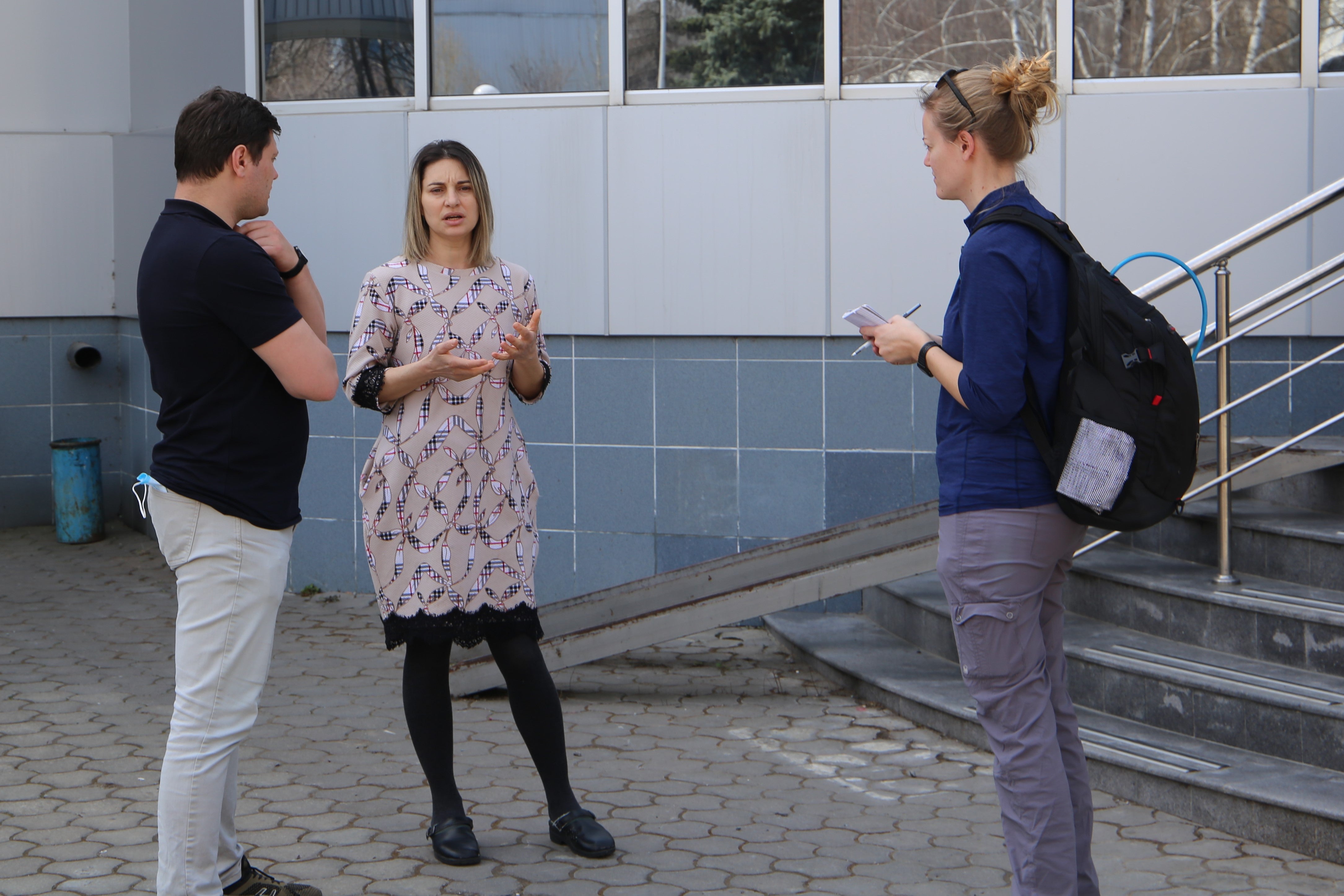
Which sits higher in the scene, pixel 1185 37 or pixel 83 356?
pixel 1185 37

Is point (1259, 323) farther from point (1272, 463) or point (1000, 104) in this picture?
point (1000, 104)

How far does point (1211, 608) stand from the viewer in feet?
14.9

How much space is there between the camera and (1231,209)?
5.78 meters

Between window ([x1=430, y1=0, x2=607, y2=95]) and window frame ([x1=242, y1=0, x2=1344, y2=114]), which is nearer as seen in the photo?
window frame ([x1=242, y1=0, x2=1344, y2=114])

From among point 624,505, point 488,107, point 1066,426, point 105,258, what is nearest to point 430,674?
point 1066,426

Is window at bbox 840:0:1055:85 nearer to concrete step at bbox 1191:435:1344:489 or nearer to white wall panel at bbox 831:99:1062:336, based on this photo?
white wall panel at bbox 831:99:1062:336

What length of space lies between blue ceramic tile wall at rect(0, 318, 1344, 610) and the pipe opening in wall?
2.86m

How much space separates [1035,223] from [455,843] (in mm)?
2178

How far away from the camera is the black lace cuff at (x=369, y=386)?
3.50m

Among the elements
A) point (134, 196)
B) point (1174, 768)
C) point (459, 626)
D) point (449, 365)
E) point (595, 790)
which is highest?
point (134, 196)

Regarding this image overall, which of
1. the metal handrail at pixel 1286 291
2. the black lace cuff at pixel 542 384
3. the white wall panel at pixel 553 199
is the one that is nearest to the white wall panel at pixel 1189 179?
the metal handrail at pixel 1286 291

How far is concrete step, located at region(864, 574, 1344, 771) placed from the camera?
12.6 ft

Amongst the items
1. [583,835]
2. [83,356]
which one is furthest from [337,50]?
[583,835]

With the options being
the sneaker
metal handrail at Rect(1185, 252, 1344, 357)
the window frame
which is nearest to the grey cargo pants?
the sneaker
